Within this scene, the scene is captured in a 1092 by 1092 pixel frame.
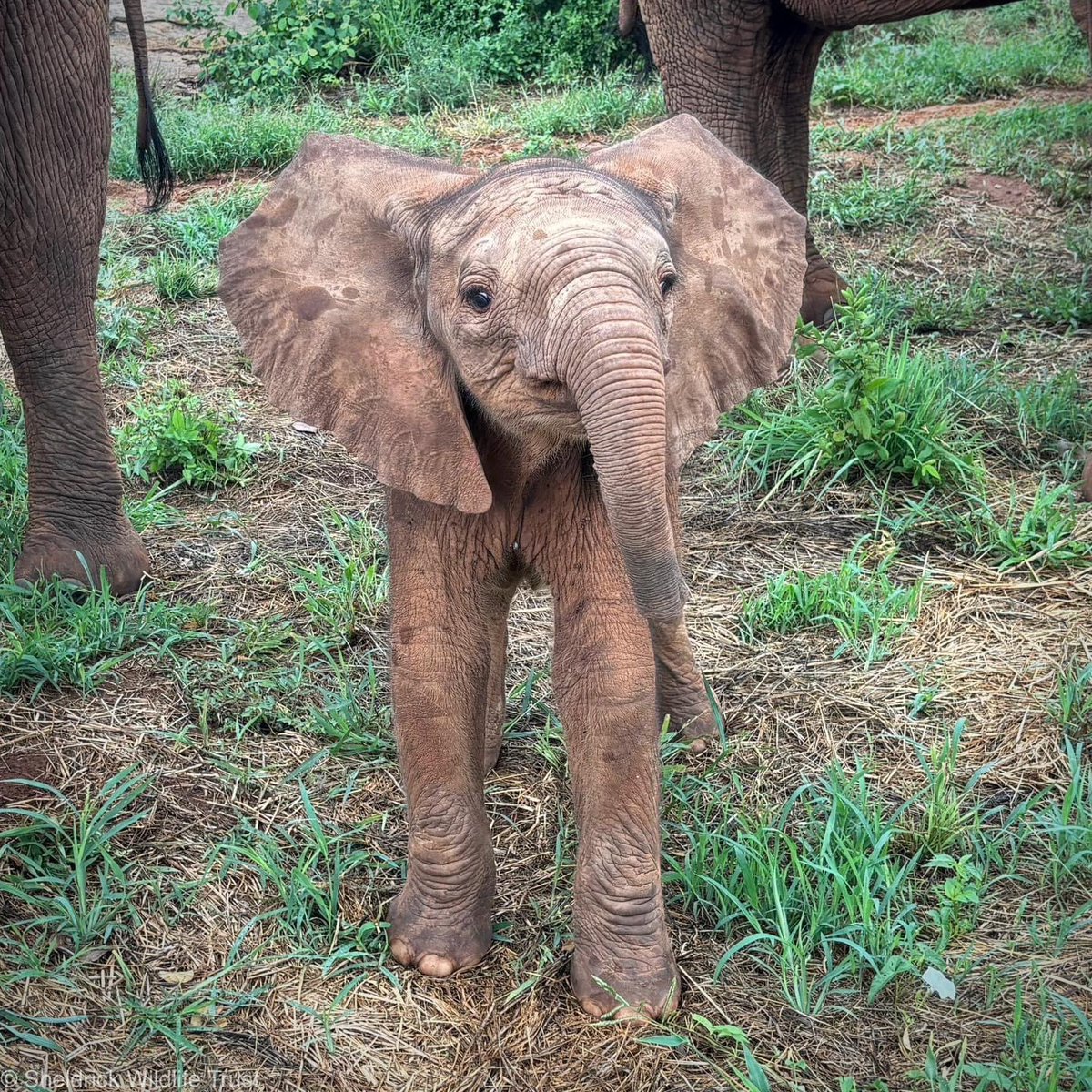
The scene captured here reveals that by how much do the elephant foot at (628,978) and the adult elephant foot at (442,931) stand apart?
233 mm

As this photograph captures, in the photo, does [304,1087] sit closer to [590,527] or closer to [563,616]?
[563,616]

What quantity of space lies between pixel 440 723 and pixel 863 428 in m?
2.34

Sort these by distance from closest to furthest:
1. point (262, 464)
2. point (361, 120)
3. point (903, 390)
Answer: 1. point (903, 390)
2. point (262, 464)
3. point (361, 120)

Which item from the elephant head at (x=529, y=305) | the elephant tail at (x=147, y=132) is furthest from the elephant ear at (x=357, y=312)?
the elephant tail at (x=147, y=132)

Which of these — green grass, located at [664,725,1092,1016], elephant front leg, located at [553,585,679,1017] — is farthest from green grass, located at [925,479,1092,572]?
elephant front leg, located at [553,585,679,1017]

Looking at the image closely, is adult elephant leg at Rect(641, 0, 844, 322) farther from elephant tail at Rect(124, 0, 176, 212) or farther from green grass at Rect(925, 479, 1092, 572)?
elephant tail at Rect(124, 0, 176, 212)

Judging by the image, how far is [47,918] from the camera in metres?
2.89

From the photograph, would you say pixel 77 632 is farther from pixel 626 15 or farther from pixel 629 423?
pixel 626 15

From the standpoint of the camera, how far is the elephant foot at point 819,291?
580cm

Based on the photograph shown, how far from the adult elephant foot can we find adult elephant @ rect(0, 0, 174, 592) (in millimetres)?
1793

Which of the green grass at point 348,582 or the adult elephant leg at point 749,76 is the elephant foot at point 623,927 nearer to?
the green grass at point 348,582

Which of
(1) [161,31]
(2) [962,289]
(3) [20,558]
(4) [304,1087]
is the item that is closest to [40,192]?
(3) [20,558]

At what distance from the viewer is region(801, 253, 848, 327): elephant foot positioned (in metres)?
5.80

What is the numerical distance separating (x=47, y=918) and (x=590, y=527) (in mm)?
1362
